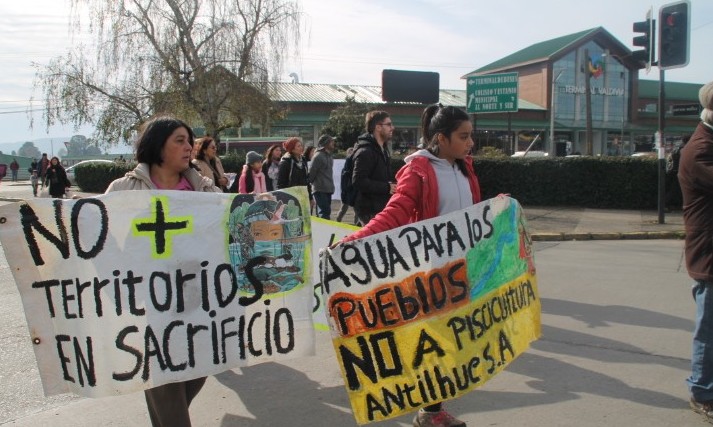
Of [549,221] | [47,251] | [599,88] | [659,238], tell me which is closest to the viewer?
[47,251]

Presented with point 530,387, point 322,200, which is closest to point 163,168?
point 530,387

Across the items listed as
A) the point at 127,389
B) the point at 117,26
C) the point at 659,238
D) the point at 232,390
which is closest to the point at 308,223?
the point at 127,389

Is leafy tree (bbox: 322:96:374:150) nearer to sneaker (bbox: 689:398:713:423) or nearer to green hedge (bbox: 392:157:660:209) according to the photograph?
green hedge (bbox: 392:157:660:209)

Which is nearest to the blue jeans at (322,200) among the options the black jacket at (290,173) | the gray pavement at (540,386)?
the black jacket at (290,173)

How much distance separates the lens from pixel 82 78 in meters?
27.1

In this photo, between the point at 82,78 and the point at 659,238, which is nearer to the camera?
the point at 659,238

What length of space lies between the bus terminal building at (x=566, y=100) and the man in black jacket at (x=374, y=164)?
122 feet

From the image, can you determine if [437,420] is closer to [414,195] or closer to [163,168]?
[414,195]

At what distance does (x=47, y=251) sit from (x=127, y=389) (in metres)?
0.72

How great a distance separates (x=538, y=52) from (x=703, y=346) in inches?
2224

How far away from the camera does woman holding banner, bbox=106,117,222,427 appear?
10.2ft

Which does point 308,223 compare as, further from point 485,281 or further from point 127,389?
point 127,389

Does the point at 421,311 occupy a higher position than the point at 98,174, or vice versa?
the point at 98,174

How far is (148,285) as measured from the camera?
311 cm
